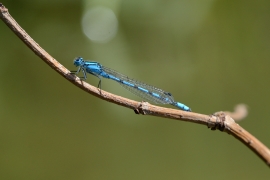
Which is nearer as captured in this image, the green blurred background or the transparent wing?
the transparent wing

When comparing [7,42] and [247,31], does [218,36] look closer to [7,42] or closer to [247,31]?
[247,31]

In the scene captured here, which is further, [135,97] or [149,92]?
[135,97]

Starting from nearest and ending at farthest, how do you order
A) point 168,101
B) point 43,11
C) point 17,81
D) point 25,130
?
point 168,101 → point 25,130 → point 17,81 → point 43,11

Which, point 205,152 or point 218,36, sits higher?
point 218,36

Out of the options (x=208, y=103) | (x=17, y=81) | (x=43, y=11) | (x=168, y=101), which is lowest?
(x=168, y=101)

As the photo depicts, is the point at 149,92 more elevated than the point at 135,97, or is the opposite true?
the point at 135,97

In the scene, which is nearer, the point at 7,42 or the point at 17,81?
the point at 17,81

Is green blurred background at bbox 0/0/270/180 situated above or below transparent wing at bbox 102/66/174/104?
above

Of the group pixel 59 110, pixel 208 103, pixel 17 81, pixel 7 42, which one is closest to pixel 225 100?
pixel 208 103
